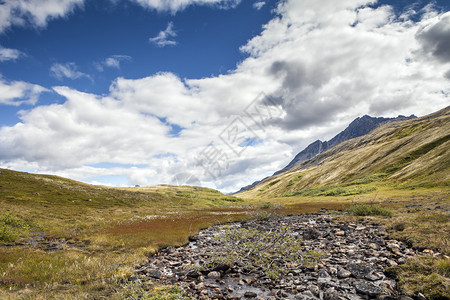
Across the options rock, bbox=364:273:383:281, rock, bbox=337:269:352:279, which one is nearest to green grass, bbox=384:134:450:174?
rock, bbox=364:273:383:281

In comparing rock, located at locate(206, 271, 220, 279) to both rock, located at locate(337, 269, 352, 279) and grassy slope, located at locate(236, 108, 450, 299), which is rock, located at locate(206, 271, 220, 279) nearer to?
rock, located at locate(337, 269, 352, 279)

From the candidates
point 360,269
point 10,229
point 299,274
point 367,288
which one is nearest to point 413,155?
point 360,269

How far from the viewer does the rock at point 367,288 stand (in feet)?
30.2

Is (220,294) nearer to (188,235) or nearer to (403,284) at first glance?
(403,284)

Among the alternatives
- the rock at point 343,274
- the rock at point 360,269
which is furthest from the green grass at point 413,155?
the rock at point 343,274

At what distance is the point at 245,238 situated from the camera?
1691 centimetres

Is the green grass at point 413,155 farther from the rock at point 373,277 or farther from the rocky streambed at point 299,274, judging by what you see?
the rock at point 373,277

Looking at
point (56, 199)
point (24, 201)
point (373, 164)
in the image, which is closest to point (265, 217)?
point (24, 201)

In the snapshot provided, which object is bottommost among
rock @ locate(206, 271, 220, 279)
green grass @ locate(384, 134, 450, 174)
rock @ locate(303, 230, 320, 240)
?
rock @ locate(206, 271, 220, 279)

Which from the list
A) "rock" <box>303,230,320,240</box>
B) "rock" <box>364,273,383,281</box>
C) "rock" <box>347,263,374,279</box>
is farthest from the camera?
"rock" <box>303,230,320,240</box>

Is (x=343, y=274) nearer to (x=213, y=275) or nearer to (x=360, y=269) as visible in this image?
(x=360, y=269)

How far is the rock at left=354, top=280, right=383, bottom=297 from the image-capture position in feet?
30.2

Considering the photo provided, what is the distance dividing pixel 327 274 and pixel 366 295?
2.58m

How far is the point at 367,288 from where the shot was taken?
962cm
